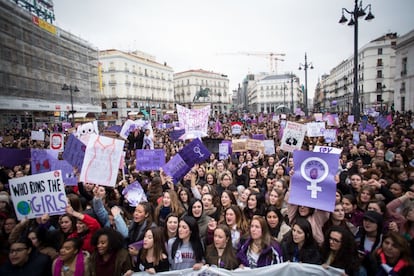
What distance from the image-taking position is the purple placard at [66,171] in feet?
18.1

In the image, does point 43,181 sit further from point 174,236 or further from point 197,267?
point 197,267

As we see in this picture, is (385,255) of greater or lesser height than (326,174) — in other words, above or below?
below

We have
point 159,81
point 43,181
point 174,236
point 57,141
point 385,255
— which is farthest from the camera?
point 159,81

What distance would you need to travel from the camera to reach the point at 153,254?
10.1ft

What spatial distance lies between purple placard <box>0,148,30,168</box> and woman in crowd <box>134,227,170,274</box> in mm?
4385

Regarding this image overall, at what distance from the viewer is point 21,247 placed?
2.87 metres

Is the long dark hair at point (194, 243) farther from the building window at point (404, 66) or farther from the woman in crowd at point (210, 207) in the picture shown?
the building window at point (404, 66)

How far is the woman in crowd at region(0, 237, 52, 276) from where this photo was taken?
9.32 ft

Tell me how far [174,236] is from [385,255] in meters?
2.28

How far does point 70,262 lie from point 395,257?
10.7 ft

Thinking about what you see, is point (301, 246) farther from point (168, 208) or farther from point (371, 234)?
point (168, 208)

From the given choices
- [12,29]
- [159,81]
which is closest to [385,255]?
[12,29]

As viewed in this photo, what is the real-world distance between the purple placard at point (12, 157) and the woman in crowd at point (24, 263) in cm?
359

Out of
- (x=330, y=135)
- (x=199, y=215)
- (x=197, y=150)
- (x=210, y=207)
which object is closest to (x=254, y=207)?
(x=210, y=207)
